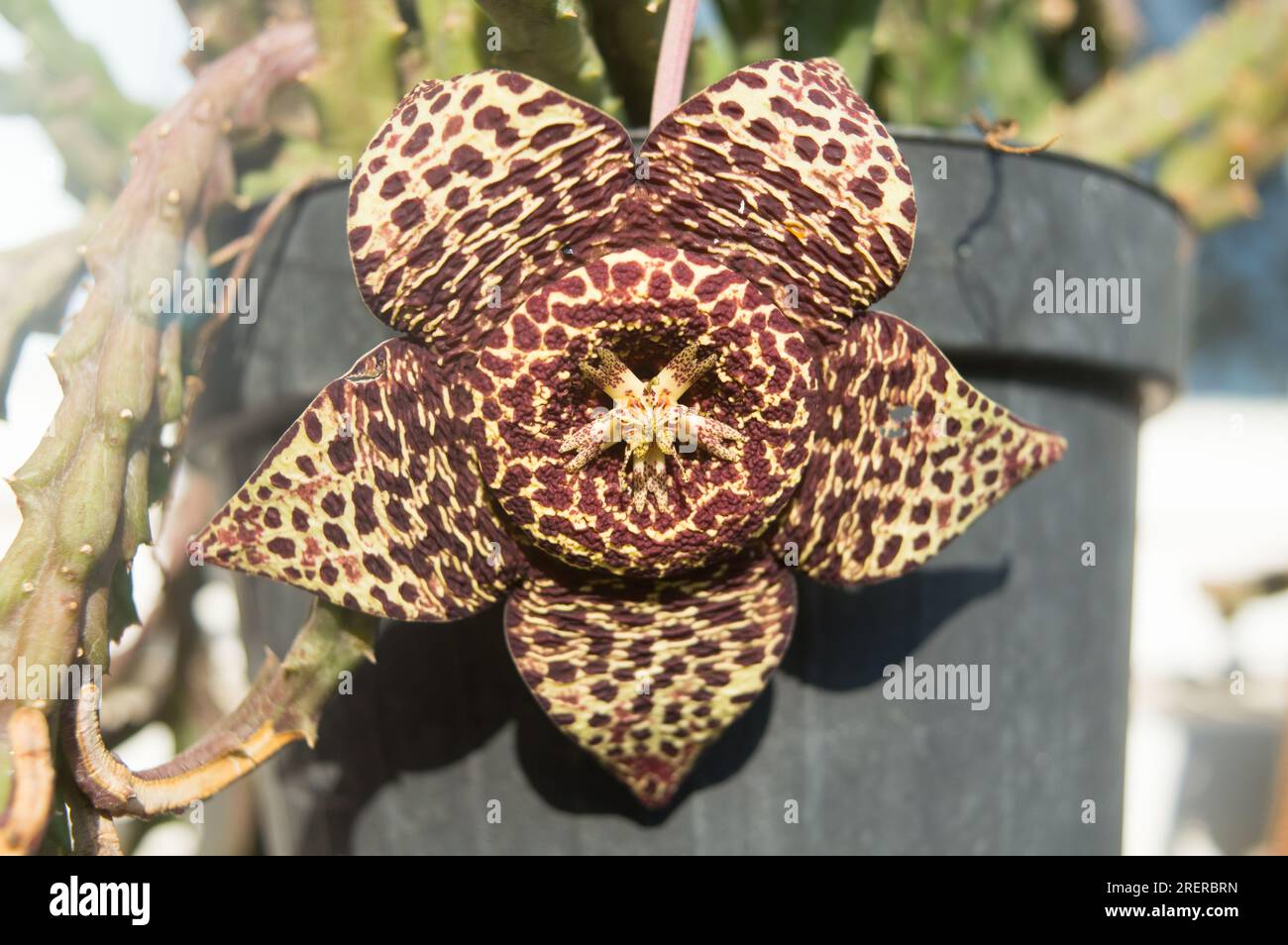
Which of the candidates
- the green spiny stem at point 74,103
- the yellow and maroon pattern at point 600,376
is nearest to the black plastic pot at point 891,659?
the yellow and maroon pattern at point 600,376

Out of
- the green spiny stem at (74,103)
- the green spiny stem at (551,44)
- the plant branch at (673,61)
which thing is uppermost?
the green spiny stem at (74,103)

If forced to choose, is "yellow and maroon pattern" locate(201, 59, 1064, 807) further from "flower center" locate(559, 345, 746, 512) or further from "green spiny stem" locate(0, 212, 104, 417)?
"green spiny stem" locate(0, 212, 104, 417)

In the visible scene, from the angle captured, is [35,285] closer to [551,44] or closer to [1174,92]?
[551,44]

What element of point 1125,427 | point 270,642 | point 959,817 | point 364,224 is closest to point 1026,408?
point 1125,427

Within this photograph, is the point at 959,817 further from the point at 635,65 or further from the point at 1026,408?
the point at 635,65

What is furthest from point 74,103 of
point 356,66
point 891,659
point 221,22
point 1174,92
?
point 1174,92

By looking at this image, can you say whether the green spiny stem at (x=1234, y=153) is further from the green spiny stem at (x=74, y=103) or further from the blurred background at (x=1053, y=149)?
the green spiny stem at (x=74, y=103)
